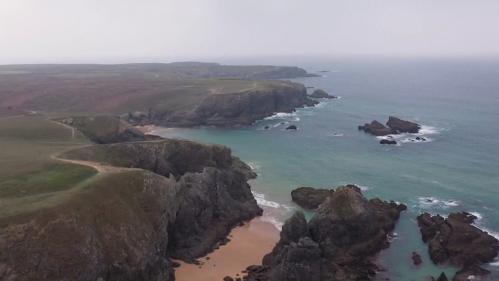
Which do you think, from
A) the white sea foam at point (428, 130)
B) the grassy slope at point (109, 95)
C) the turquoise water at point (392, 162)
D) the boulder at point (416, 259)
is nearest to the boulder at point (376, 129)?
the turquoise water at point (392, 162)

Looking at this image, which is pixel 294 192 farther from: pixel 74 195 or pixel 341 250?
pixel 74 195

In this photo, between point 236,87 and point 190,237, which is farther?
point 236,87

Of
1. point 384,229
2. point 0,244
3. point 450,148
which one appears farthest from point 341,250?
point 450,148

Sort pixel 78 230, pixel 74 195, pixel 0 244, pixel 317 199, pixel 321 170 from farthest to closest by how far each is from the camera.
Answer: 1. pixel 321 170
2. pixel 317 199
3. pixel 74 195
4. pixel 78 230
5. pixel 0 244

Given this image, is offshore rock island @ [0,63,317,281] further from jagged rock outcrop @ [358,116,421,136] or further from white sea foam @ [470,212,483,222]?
jagged rock outcrop @ [358,116,421,136]

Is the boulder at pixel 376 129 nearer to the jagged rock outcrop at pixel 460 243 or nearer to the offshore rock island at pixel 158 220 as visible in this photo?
the offshore rock island at pixel 158 220

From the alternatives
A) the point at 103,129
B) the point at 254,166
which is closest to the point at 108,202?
the point at 254,166

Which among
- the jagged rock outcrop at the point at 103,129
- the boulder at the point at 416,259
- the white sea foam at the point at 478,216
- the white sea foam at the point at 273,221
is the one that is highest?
the jagged rock outcrop at the point at 103,129
